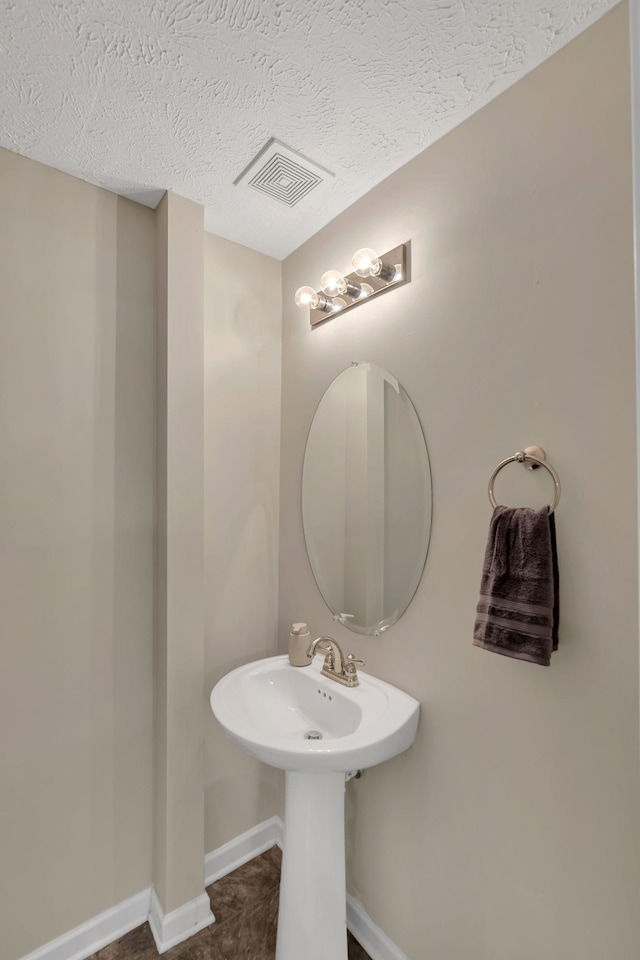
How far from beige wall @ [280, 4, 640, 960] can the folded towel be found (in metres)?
0.06

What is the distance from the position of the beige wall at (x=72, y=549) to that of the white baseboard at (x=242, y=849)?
0.25 meters

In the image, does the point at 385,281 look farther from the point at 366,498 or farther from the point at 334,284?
the point at 366,498

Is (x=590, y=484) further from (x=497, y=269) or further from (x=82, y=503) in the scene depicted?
(x=82, y=503)

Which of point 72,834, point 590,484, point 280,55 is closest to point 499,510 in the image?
point 590,484

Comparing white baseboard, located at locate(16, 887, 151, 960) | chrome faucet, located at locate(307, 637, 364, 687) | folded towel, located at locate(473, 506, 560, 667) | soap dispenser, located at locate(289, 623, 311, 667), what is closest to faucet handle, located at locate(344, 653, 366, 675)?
chrome faucet, located at locate(307, 637, 364, 687)

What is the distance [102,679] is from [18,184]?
62.1 inches

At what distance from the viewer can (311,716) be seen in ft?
4.92

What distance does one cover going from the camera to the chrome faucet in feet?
4.63

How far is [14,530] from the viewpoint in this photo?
4.33 ft

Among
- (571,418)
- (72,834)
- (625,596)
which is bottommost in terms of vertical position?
(72,834)

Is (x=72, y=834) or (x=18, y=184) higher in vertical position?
(x=18, y=184)

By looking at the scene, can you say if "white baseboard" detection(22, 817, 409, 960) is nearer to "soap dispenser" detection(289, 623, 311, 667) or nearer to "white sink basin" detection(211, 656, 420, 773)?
"white sink basin" detection(211, 656, 420, 773)

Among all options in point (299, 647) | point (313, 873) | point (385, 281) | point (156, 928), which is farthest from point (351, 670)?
point (385, 281)

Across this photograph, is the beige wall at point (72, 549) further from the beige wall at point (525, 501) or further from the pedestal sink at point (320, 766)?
the beige wall at point (525, 501)
